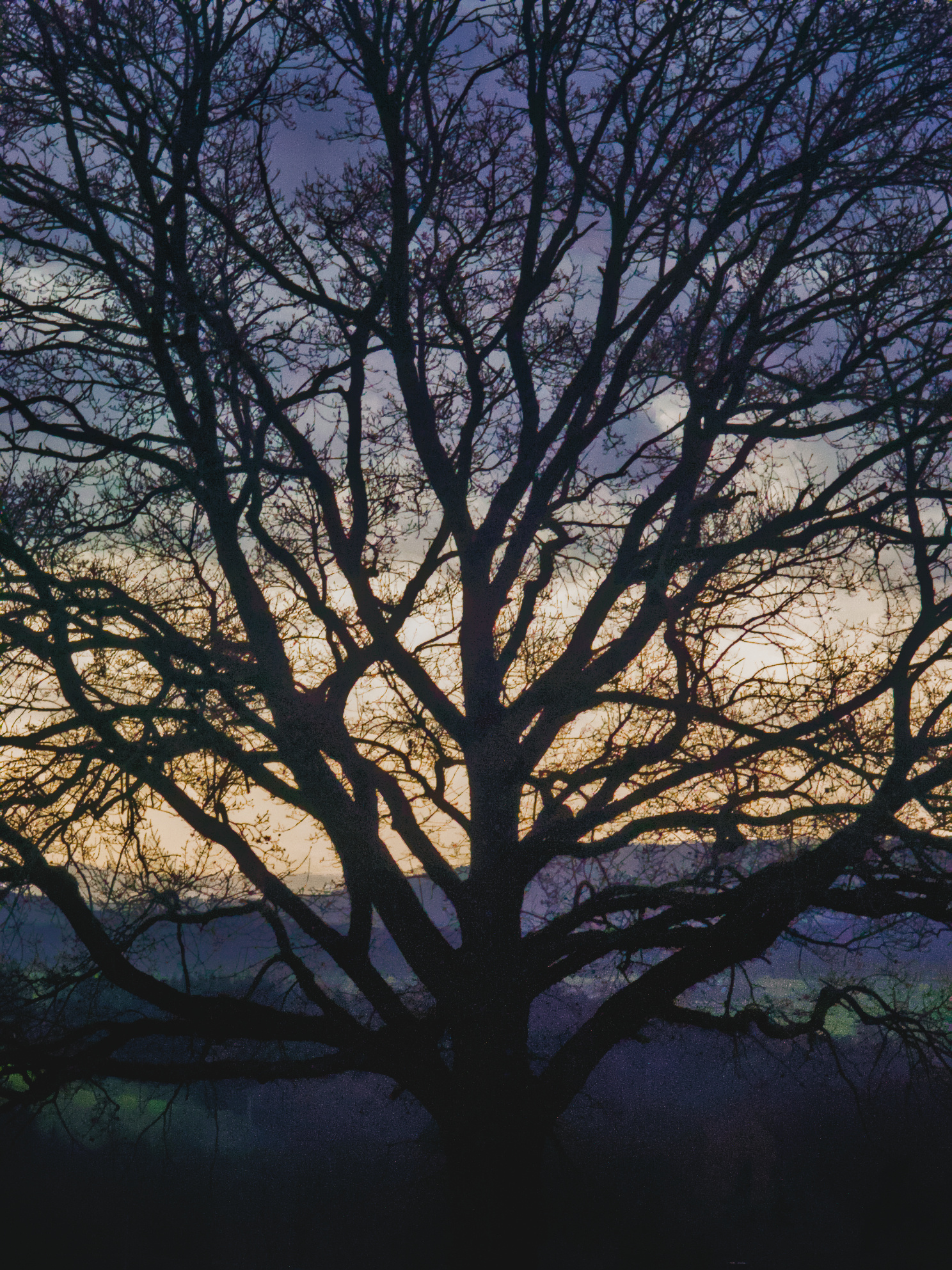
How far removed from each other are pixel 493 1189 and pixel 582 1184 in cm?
437

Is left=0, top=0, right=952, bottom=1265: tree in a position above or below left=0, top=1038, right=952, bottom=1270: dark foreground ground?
above

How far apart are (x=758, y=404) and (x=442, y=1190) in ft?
26.7

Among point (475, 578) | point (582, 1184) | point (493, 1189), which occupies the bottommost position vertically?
point (582, 1184)

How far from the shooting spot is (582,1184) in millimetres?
9609

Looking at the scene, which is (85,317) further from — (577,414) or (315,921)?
(315,921)

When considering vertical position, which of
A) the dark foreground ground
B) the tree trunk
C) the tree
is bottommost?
the dark foreground ground

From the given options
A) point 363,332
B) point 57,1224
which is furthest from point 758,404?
point 57,1224

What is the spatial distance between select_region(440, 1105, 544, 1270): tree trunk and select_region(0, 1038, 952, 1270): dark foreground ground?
146 centimetres

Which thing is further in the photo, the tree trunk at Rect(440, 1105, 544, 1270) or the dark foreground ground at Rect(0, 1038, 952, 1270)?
the dark foreground ground at Rect(0, 1038, 952, 1270)

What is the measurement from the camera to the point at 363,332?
21.1 feet

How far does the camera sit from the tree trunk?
5867mm

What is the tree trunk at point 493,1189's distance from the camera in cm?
587

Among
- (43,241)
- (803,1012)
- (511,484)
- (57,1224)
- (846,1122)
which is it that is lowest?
(57,1224)

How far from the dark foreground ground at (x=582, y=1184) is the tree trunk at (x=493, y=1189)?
1.46 meters
